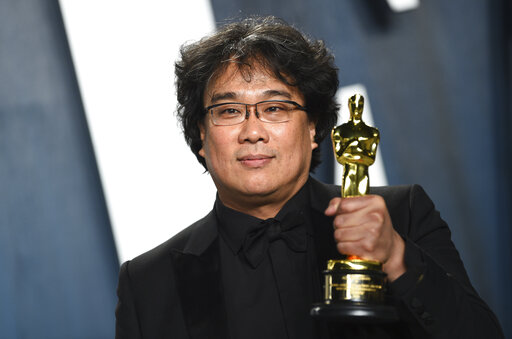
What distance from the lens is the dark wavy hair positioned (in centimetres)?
199

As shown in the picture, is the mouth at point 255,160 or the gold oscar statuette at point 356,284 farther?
the mouth at point 255,160

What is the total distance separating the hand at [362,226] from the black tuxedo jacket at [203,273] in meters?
0.31

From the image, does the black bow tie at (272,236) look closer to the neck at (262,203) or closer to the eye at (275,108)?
the neck at (262,203)

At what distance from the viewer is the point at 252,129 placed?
1829 mm

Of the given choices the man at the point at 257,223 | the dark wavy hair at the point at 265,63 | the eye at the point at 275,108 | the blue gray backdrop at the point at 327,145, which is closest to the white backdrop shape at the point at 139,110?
the blue gray backdrop at the point at 327,145

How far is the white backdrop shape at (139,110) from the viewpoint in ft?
11.1

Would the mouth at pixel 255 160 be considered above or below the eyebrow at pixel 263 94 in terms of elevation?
below

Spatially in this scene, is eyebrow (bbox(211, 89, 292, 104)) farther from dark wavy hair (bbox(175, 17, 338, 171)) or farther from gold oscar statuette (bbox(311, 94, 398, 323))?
gold oscar statuette (bbox(311, 94, 398, 323))

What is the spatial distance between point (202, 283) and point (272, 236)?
263 mm

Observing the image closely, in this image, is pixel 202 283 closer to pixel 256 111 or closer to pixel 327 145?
pixel 256 111

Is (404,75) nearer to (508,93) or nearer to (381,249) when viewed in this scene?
(508,93)

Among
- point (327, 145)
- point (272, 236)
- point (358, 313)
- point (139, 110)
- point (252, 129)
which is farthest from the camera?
point (139, 110)

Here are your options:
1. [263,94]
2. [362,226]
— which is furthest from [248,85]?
[362,226]

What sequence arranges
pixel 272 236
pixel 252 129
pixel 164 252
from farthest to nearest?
1. pixel 164 252
2. pixel 272 236
3. pixel 252 129
